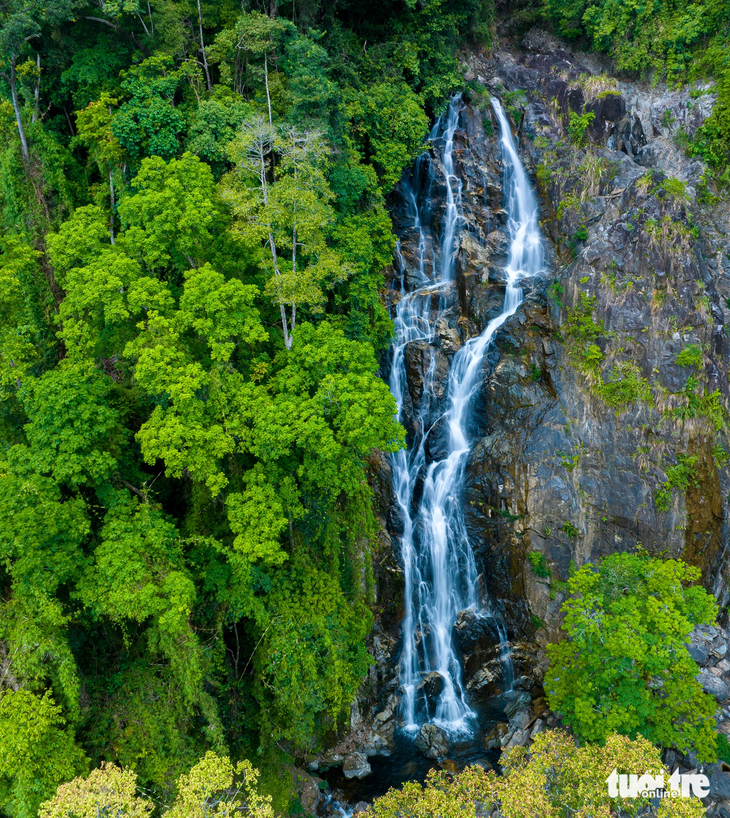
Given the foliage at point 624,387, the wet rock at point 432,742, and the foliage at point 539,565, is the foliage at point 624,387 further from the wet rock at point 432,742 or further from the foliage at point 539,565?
the wet rock at point 432,742

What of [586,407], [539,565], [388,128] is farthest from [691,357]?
[388,128]

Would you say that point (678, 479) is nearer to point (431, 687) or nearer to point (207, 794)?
point (431, 687)

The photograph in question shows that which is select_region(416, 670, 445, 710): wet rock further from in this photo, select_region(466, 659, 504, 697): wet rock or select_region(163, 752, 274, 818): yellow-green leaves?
select_region(163, 752, 274, 818): yellow-green leaves

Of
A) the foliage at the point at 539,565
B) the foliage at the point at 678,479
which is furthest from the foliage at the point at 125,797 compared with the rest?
the foliage at the point at 678,479

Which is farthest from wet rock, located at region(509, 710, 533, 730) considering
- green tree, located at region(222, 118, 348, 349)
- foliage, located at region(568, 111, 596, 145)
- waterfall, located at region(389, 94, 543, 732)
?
foliage, located at region(568, 111, 596, 145)

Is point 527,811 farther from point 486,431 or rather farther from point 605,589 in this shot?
point 486,431

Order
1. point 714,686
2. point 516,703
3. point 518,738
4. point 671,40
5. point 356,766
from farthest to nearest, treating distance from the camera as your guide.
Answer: point 671,40 → point 516,703 → point 714,686 → point 518,738 → point 356,766
